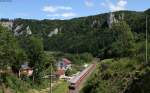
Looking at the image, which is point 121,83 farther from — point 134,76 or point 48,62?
point 48,62

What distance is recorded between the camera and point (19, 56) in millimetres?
65125

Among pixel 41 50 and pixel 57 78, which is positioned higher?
pixel 41 50

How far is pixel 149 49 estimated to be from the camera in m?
40.6

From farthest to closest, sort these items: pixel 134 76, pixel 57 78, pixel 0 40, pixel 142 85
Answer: pixel 57 78
pixel 0 40
pixel 134 76
pixel 142 85

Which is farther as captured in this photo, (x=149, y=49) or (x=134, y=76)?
(x=149, y=49)

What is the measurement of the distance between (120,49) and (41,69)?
1472cm

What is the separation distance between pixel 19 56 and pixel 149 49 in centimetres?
2901

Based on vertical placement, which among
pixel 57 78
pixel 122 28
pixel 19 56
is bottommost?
pixel 57 78

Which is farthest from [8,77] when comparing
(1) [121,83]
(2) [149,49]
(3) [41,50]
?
(1) [121,83]

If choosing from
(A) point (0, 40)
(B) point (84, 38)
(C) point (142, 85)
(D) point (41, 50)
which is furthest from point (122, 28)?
(B) point (84, 38)

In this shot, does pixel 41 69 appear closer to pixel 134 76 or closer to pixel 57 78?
pixel 57 78

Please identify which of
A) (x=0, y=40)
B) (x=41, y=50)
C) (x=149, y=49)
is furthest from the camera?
(x=41, y=50)

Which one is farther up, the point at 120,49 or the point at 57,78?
the point at 120,49

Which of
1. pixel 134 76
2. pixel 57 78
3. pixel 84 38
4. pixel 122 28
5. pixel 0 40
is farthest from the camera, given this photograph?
pixel 84 38
